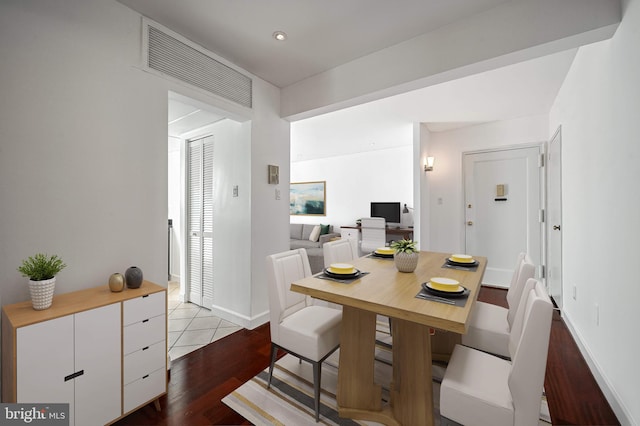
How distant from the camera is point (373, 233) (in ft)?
16.5

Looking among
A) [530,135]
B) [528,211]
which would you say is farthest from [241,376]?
[530,135]

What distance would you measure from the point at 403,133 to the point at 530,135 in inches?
69.3

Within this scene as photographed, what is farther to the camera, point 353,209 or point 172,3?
point 353,209

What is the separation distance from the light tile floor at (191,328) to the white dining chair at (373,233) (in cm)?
302

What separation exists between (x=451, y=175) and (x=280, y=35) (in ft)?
11.0

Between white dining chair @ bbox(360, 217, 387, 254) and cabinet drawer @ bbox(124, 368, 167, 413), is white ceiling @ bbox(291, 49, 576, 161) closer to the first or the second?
white dining chair @ bbox(360, 217, 387, 254)

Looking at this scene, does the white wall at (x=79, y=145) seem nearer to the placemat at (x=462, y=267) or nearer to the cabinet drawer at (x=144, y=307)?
the cabinet drawer at (x=144, y=307)

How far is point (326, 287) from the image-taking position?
1472mm

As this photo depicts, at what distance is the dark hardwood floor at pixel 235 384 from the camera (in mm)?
1547

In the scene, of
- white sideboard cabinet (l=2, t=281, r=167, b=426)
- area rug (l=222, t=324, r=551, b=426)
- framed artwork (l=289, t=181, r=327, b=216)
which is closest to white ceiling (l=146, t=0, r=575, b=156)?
white sideboard cabinet (l=2, t=281, r=167, b=426)

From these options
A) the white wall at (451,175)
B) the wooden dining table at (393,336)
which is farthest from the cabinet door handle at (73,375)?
the white wall at (451,175)

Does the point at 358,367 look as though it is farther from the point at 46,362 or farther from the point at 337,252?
the point at 46,362

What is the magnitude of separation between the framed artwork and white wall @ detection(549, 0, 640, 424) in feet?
15.8

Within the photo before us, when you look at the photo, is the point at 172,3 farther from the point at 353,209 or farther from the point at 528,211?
the point at 353,209
